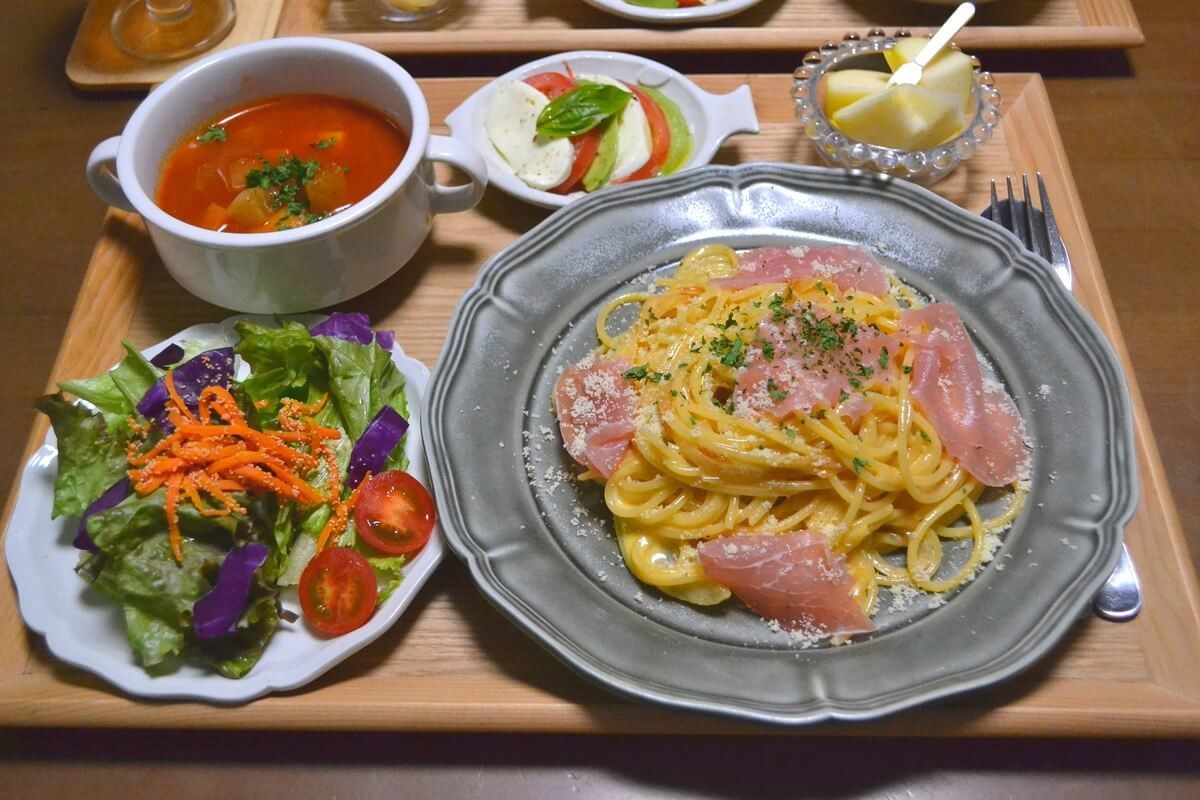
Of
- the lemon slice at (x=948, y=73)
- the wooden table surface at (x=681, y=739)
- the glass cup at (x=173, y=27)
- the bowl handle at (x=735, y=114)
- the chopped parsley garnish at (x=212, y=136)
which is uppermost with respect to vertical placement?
the lemon slice at (x=948, y=73)

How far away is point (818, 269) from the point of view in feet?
7.48

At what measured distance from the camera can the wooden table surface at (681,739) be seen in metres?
1.88

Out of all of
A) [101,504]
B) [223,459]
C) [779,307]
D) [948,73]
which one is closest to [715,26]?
[948,73]

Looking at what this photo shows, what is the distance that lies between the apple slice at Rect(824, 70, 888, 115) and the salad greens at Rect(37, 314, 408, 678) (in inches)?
62.3

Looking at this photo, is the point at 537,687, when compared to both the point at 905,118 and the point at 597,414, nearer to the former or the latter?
the point at 597,414

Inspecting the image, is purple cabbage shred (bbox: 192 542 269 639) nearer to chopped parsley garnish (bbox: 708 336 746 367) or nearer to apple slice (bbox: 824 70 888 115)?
chopped parsley garnish (bbox: 708 336 746 367)

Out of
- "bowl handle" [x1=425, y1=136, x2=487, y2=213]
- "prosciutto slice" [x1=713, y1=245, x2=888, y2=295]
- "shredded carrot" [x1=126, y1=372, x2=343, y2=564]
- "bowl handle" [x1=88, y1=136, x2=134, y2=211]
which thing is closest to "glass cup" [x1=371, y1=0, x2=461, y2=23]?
"bowl handle" [x1=425, y1=136, x2=487, y2=213]

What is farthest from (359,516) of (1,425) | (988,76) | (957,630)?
(988,76)

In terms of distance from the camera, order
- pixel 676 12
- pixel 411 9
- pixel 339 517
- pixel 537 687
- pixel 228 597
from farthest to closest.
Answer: pixel 411 9 → pixel 676 12 → pixel 339 517 → pixel 537 687 → pixel 228 597

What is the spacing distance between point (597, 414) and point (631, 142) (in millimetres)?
1063

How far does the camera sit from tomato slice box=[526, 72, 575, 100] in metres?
2.81

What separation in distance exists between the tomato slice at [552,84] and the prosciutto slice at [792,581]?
167 centimetres

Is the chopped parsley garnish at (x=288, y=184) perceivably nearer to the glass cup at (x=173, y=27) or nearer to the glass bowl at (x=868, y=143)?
the glass cup at (x=173, y=27)

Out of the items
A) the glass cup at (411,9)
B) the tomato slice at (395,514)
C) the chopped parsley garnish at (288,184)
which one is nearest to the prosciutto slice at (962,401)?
the tomato slice at (395,514)
